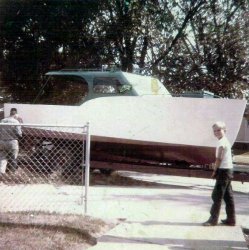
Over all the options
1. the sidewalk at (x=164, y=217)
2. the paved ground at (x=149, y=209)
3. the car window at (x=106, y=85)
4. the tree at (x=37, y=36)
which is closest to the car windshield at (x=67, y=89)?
the car window at (x=106, y=85)

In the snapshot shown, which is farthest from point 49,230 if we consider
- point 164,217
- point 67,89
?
point 67,89

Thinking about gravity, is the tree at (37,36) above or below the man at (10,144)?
above

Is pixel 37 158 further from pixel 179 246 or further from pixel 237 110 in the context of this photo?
pixel 179 246

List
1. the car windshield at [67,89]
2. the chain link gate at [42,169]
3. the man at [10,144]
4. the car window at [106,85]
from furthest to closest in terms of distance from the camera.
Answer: the car windshield at [67,89] < the car window at [106,85] < the man at [10,144] < the chain link gate at [42,169]

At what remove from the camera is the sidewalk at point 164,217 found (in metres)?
5.08

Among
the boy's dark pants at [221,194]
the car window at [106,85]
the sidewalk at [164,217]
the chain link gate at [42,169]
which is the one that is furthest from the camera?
the car window at [106,85]

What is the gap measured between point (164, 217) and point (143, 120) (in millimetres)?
3672

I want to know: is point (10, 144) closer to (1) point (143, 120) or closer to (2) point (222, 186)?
(1) point (143, 120)

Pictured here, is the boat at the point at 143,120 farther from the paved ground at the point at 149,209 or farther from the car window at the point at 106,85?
the paved ground at the point at 149,209

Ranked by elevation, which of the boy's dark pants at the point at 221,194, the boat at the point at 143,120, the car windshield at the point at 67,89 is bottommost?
the boy's dark pants at the point at 221,194

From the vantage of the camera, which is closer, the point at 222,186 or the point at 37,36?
the point at 222,186

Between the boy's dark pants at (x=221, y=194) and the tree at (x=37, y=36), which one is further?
the tree at (x=37, y=36)

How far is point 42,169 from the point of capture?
1040 centimetres

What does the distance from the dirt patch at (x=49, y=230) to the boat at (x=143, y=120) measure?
407 cm
